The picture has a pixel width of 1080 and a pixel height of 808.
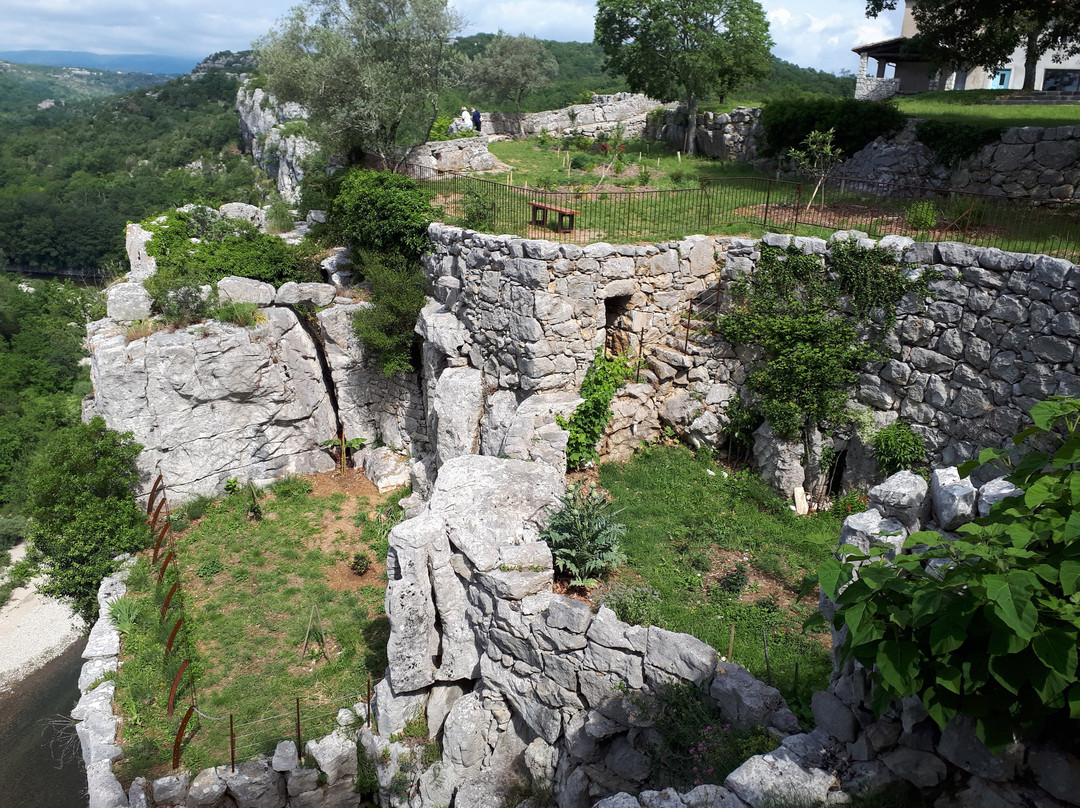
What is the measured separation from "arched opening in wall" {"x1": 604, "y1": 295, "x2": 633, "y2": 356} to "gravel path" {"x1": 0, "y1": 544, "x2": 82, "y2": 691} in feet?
57.3

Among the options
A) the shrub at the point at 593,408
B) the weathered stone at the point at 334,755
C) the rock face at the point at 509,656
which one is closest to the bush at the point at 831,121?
the shrub at the point at 593,408

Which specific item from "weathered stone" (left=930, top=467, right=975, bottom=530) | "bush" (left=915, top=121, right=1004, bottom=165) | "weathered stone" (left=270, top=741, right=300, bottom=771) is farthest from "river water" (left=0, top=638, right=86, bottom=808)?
"bush" (left=915, top=121, right=1004, bottom=165)

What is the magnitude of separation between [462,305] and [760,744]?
35.8 feet

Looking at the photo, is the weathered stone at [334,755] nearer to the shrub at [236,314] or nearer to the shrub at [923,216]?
the shrub at [236,314]

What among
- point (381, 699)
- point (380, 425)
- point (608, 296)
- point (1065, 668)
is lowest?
point (381, 699)

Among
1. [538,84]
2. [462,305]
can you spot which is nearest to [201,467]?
[462,305]

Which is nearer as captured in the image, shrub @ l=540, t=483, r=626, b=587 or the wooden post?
shrub @ l=540, t=483, r=626, b=587

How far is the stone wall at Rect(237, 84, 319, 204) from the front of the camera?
3575 centimetres

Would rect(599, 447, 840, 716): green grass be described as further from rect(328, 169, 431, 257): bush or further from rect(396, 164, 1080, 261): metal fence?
rect(328, 169, 431, 257): bush

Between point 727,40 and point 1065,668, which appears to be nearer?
point 1065,668

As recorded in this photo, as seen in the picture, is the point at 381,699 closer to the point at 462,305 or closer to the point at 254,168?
the point at 462,305

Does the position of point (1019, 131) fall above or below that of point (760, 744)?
above

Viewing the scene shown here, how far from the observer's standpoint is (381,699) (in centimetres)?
1048

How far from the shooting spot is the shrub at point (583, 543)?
380 inches
